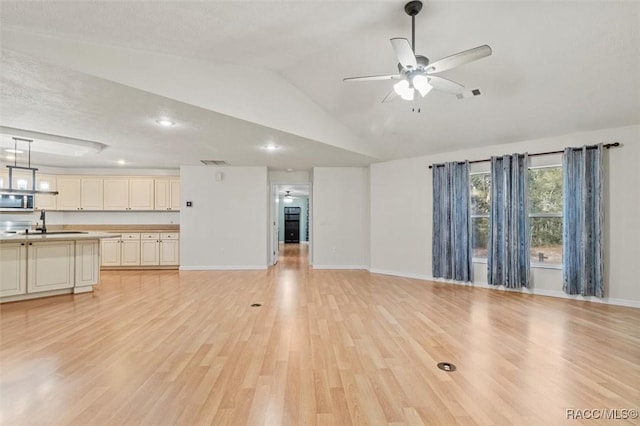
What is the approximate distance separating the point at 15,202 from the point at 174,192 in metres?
3.04

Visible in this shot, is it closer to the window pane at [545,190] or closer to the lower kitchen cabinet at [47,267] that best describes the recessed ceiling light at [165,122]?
the lower kitchen cabinet at [47,267]

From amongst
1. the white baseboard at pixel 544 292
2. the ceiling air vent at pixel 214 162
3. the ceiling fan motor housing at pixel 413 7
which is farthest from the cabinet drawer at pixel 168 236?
the ceiling fan motor housing at pixel 413 7

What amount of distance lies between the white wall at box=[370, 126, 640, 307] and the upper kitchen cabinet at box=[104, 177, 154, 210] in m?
5.37

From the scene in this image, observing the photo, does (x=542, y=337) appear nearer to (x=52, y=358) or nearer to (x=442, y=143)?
(x=442, y=143)

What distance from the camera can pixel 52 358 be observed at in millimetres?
2441

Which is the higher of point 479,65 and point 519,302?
point 479,65

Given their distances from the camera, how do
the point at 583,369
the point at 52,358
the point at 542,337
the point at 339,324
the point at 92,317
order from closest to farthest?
the point at 583,369, the point at 52,358, the point at 542,337, the point at 339,324, the point at 92,317

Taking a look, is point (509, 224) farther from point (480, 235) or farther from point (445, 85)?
point (445, 85)

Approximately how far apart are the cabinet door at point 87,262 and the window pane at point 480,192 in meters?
6.67

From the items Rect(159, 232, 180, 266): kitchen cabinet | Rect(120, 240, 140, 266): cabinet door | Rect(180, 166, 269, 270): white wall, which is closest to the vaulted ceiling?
Rect(180, 166, 269, 270): white wall

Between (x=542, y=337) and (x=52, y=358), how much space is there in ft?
15.2

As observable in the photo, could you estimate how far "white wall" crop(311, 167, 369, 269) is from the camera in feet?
22.5

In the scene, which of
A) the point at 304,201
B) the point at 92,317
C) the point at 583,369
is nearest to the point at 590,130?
the point at 583,369

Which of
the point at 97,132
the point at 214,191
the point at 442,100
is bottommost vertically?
the point at 214,191
